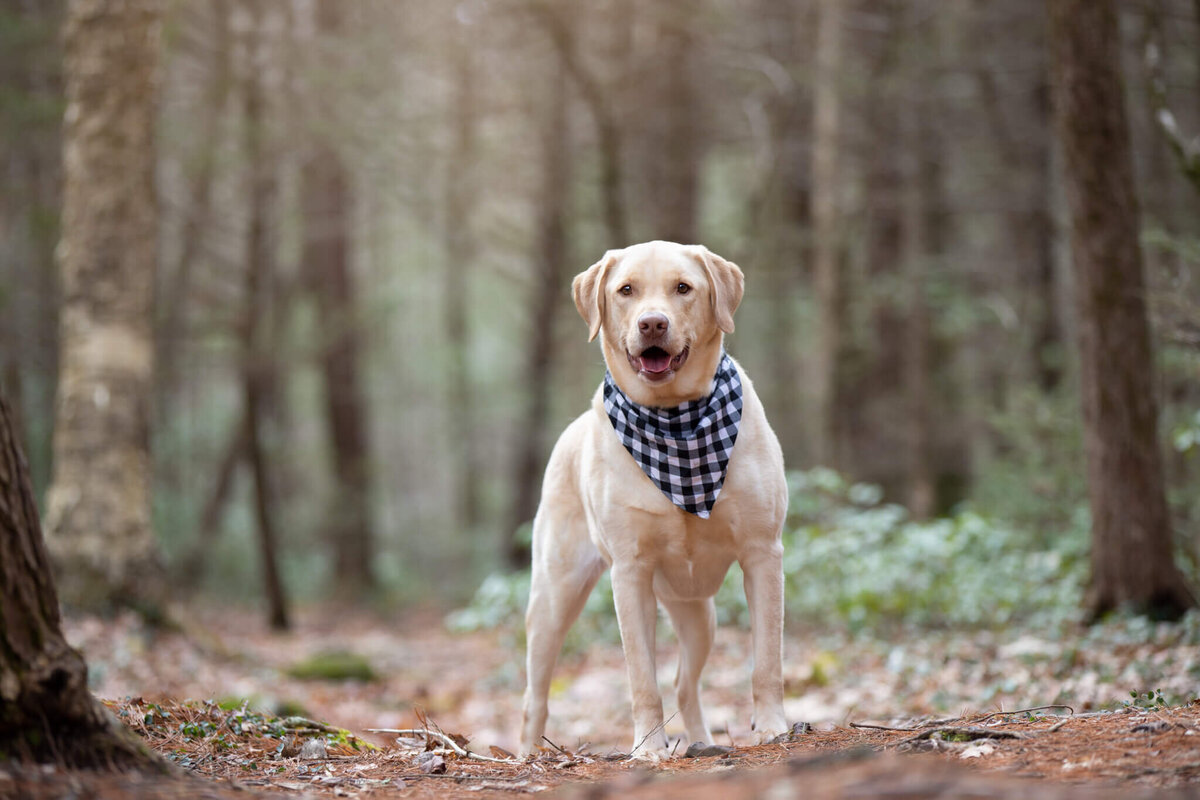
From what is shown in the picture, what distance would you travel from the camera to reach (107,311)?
9570 mm

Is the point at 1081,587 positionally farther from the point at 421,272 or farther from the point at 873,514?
the point at 421,272

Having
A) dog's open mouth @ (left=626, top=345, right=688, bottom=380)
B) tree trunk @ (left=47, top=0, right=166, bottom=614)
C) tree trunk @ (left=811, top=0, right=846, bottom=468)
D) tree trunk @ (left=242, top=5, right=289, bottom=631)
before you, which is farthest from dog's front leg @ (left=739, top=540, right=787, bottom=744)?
tree trunk @ (left=242, top=5, right=289, bottom=631)

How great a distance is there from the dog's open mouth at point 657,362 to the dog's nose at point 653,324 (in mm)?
117

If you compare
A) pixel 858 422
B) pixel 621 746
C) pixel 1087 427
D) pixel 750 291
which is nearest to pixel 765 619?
pixel 621 746

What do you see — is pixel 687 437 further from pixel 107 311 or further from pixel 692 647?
pixel 107 311

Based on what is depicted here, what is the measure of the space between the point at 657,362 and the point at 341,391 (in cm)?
1595

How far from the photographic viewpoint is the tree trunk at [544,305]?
17.9 m

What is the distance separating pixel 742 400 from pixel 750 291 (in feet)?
47.1

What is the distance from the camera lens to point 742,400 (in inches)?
188

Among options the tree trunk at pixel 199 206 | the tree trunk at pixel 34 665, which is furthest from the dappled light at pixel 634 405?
the tree trunk at pixel 199 206

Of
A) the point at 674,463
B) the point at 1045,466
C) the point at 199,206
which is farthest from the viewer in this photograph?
the point at 199,206

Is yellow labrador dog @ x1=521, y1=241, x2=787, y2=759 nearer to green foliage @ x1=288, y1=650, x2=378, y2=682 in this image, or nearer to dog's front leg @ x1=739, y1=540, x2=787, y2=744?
dog's front leg @ x1=739, y1=540, x2=787, y2=744

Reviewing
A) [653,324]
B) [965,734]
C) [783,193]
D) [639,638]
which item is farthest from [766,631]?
[783,193]

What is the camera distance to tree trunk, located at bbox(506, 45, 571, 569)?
17.9m
